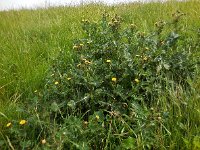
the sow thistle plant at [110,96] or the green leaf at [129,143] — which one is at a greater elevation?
the sow thistle plant at [110,96]

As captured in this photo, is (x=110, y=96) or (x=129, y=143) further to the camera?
(x=110, y=96)

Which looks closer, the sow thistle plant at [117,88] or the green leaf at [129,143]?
the green leaf at [129,143]

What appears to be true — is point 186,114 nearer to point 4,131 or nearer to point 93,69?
point 93,69

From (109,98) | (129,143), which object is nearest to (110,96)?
(109,98)

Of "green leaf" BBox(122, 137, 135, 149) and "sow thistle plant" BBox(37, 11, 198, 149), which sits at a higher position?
"sow thistle plant" BBox(37, 11, 198, 149)

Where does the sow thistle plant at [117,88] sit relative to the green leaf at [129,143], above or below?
above

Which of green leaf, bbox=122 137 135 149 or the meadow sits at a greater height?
the meadow

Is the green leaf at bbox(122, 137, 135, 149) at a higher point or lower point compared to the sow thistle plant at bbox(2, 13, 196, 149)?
lower

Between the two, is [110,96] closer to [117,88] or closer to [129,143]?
[117,88]

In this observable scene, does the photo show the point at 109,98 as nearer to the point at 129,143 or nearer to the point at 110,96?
the point at 110,96

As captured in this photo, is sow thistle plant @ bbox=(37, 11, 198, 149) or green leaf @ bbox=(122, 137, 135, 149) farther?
sow thistle plant @ bbox=(37, 11, 198, 149)

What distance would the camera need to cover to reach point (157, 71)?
85.1 inches

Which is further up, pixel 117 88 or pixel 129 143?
pixel 117 88

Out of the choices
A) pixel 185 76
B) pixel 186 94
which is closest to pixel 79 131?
pixel 186 94
